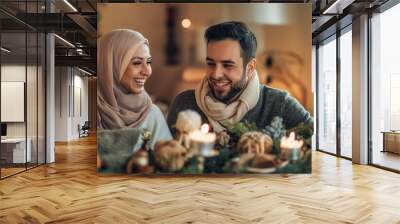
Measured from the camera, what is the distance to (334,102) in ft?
33.5

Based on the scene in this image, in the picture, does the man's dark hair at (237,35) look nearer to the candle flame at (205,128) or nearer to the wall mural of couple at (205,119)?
the wall mural of couple at (205,119)

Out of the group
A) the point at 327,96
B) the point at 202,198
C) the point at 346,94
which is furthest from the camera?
the point at 327,96

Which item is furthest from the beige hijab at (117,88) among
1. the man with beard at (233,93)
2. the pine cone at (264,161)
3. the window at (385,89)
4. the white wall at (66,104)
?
the white wall at (66,104)

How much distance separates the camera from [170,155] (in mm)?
6691

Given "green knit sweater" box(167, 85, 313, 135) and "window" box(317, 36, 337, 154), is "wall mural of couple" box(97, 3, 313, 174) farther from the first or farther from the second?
"window" box(317, 36, 337, 154)

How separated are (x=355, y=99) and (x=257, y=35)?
3.18 meters

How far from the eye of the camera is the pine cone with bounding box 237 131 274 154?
6.61 meters

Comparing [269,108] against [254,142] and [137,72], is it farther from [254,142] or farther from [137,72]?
[137,72]

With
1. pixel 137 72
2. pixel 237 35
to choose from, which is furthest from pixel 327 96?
pixel 137 72

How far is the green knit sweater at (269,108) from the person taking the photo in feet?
21.8

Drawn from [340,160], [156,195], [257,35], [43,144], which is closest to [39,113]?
[43,144]

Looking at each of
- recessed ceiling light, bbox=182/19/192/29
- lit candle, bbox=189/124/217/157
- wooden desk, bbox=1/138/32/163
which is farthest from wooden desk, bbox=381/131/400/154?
wooden desk, bbox=1/138/32/163

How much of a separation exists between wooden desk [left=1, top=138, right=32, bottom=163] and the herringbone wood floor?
406 millimetres

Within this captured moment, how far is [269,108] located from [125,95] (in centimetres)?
245
